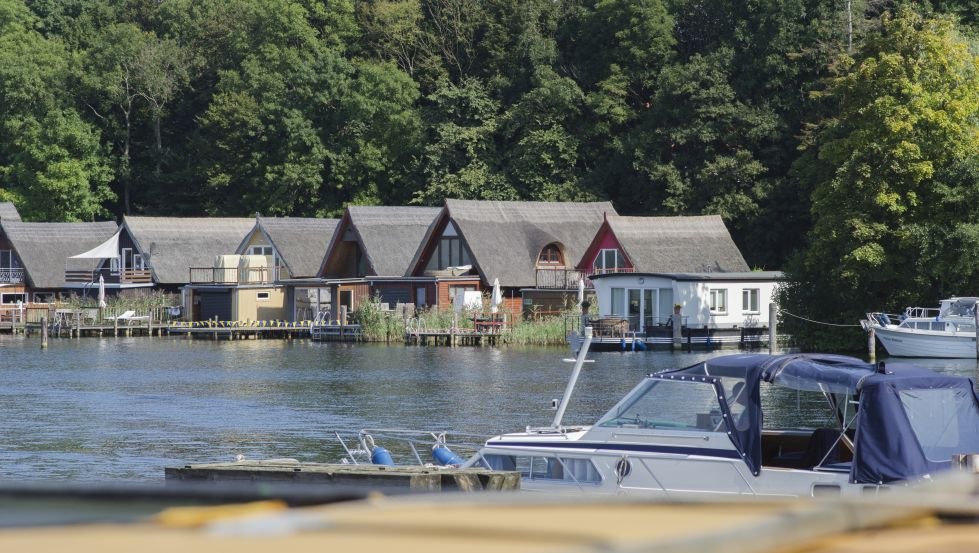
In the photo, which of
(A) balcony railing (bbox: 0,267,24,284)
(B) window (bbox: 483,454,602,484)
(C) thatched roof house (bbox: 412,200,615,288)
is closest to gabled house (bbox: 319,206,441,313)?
(C) thatched roof house (bbox: 412,200,615,288)

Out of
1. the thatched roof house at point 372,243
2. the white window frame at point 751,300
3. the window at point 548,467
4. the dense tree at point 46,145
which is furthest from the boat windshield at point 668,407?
the dense tree at point 46,145

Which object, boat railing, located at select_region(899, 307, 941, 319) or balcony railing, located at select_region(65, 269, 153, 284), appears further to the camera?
balcony railing, located at select_region(65, 269, 153, 284)

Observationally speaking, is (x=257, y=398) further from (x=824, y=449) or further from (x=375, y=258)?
(x=375, y=258)

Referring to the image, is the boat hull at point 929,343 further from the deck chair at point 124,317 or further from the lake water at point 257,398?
the deck chair at point 124,317

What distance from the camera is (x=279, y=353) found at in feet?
174

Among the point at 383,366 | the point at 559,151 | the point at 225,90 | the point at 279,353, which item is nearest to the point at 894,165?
the point at 383,366

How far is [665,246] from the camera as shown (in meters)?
62.5

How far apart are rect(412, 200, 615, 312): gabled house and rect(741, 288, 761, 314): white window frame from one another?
8.32m

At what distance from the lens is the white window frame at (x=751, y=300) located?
187 ft

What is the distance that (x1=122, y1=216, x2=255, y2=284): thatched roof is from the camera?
74.6 meters

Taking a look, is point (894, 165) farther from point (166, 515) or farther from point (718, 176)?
point (166, 515)

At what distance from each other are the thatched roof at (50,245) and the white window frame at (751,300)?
36972 mm

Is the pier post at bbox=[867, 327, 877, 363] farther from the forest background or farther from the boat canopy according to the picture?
the boat canopy

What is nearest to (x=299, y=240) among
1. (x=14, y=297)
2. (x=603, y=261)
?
(x=603, y=261)
